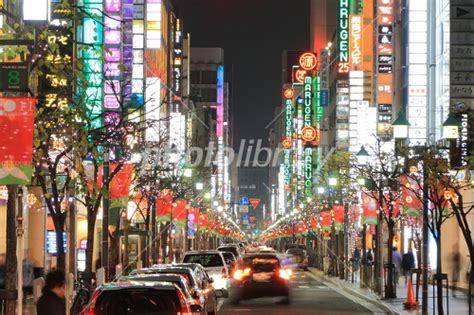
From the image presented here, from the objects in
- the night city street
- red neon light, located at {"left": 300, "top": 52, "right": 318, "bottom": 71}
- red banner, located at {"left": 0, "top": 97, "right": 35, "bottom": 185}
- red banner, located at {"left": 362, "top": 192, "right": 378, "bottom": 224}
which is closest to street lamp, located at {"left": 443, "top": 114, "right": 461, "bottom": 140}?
the night city street

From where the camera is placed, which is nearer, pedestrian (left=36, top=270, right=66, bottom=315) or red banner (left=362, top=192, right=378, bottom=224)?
pedestrian (left=36, top=270, right=66, bottom=315)

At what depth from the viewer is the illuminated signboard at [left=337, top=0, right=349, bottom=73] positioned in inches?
3137

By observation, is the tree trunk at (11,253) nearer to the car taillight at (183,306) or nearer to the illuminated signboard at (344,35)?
the car taillight at (183,306)

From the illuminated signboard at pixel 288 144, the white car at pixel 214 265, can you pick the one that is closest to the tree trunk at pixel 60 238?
the white car at pixel 214 265

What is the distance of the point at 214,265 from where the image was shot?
119ft

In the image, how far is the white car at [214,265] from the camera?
117ft

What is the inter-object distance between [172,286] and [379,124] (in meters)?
51.5

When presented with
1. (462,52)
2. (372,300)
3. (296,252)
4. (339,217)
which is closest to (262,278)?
(372,300)

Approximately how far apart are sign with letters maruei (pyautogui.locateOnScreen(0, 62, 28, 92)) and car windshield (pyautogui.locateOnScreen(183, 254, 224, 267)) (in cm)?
2226

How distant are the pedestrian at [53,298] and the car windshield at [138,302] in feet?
5.10

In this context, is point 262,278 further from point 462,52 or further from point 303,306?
point 462,52

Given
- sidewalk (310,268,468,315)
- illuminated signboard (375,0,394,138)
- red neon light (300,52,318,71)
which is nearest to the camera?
sidewalk (310,268,468,315)

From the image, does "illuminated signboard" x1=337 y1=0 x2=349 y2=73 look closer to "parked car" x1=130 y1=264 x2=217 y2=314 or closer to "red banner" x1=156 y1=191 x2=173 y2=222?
"red banner" x1=156 y1=191 x2=173 y2=222

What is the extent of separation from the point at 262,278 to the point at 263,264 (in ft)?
1.52
